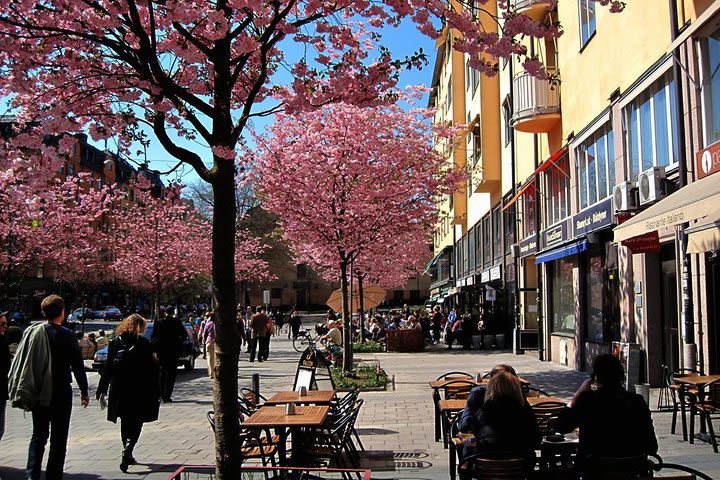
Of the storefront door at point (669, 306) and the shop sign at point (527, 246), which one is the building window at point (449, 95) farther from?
the storefront door at point (669, 306)

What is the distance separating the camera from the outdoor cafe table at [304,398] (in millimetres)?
8398

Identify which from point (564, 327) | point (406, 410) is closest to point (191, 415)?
point (406, 410)

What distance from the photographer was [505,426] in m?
5.32

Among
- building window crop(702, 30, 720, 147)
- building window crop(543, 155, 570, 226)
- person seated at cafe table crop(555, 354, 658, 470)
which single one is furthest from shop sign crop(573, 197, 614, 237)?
person seated at cafe table crop(555, 354, 658, 470)

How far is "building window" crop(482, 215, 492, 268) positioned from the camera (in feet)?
108

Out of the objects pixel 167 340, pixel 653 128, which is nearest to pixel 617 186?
pixel 653 128

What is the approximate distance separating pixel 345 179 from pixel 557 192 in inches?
244

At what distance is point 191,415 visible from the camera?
490 inches

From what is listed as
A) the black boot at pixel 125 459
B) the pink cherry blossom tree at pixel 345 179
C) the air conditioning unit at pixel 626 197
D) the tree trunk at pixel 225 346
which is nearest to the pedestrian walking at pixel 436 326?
the pink cherry blossom tree at pixel 345 179

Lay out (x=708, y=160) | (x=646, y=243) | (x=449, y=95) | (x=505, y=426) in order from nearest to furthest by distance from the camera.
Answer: (x=505, y=426), (x=708, y=160), (x=646, y=243), (x=449, y=95)

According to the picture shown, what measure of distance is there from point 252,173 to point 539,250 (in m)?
8.86

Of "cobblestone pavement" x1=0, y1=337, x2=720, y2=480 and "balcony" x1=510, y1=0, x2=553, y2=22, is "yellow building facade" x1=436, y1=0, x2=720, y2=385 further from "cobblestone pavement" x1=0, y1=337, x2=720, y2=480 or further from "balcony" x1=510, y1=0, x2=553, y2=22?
"cobblestone pavement" x1=0, y1=337, x2=720, y2=480

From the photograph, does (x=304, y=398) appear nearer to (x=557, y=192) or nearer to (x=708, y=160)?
(x=708, y=160)

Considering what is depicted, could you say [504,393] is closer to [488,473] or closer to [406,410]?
[488,473]
